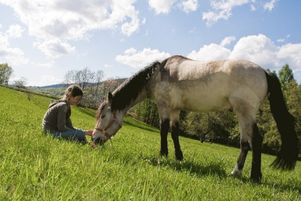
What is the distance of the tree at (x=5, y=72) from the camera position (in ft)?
551

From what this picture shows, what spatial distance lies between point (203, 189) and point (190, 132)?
85.0 meters

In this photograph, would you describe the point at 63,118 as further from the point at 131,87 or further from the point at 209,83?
the point at 209,83

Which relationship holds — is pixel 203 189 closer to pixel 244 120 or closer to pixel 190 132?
pixel 244 120

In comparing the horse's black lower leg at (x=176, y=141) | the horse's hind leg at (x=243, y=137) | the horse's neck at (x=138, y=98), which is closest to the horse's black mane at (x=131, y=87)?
the horse's neck at (x=138, y=98)

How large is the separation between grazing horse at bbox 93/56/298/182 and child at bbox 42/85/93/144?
649 mm

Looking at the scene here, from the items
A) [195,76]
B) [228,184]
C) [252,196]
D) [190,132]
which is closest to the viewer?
[252,196]

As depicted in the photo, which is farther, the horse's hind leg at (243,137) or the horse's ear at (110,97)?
the horse's ear at (110,97)

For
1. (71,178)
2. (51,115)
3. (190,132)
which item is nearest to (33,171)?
(71,178)

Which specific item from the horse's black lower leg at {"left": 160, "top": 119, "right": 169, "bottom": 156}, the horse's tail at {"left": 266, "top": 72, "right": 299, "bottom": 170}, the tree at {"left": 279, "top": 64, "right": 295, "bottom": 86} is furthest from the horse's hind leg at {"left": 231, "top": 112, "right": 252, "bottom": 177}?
the tree at {"left": 279, "top": 64, "right": 295, "bottom": 86}

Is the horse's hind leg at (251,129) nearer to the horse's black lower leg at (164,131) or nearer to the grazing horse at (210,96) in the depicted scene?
the grazing horse at (210,96)

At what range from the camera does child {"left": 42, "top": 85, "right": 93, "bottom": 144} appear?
977 centimetres

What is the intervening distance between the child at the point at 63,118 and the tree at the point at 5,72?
544 feet

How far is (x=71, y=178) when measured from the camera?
15.2ft

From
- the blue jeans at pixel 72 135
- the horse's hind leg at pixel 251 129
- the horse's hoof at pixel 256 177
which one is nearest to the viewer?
the horse's hoof at pixel 256 177
